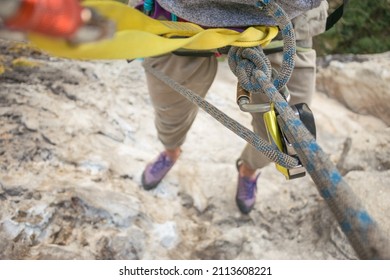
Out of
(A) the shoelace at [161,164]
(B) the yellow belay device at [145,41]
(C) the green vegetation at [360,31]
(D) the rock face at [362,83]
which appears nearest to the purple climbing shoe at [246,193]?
(A) the shoelace at [161,164]

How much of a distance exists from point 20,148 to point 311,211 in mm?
958

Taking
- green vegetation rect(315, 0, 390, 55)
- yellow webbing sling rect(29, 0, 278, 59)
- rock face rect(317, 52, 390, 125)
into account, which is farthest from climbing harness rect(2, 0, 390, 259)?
green vegetation rect(315, 0, 390, 55)

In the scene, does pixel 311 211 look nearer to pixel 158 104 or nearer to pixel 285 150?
pixel 158 104

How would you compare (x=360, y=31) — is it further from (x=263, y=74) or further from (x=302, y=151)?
(x=302, y=151)

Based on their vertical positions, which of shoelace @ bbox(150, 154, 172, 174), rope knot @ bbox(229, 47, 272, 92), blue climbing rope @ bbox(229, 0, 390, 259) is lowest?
shoelace @ bbox(150, 154, 172, 174)

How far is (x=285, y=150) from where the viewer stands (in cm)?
51

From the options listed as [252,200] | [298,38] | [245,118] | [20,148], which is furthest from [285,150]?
[245,118]

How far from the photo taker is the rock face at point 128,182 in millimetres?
980

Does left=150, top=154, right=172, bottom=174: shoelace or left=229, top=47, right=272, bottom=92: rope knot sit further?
left=150, top=154, right=172, bottom=174: shoelace

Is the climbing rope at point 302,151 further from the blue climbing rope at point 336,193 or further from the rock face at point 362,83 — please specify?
the rock face at point 362,83

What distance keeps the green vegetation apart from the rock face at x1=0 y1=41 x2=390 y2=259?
42 centimetres

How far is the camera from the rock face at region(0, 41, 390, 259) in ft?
3.22

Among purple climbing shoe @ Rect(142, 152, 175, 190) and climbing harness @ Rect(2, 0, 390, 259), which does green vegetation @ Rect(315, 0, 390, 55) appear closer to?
purple climbing shoe @ Rect(142, 152, 175, 190)

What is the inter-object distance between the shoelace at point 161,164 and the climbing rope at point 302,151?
0.64 m
